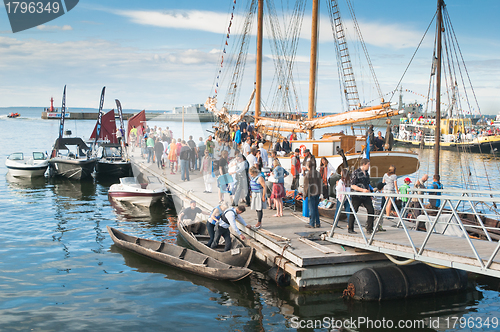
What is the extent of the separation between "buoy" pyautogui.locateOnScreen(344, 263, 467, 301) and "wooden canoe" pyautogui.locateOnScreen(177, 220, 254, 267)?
9.04 ft

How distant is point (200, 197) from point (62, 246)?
555 centimetres

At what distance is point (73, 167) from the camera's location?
29.1 meters

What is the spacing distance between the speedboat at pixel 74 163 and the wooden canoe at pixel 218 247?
17.9 metres

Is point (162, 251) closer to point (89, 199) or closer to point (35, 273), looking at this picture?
point (35, 273)

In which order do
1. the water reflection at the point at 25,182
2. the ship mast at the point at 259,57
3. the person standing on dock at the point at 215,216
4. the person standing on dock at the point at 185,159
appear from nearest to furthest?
the person standing on dock at the point at 215,216
the person standing on dock at the point at 185,159
the water reflection at the point at 25,182
the ship mast at the point at 259,57

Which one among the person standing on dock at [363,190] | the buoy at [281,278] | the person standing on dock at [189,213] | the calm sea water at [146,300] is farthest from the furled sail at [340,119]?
the buoy at [281,278]

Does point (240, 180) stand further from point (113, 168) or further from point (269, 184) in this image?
point (113, 168)

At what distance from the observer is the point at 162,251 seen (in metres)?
12.1

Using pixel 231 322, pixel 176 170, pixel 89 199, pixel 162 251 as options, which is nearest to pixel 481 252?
pixel 231 322

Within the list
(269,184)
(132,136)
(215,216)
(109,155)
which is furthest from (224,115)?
(215,216)

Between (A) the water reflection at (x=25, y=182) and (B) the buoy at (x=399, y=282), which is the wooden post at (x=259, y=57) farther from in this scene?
(B) the buoy at (x=399, y=282)

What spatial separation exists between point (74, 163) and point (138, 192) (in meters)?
11.7

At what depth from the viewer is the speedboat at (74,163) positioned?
2894 centimetres

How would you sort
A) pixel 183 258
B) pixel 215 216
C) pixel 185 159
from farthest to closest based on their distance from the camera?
pixel 185 159
pixel 183 258
pixel 215 216
